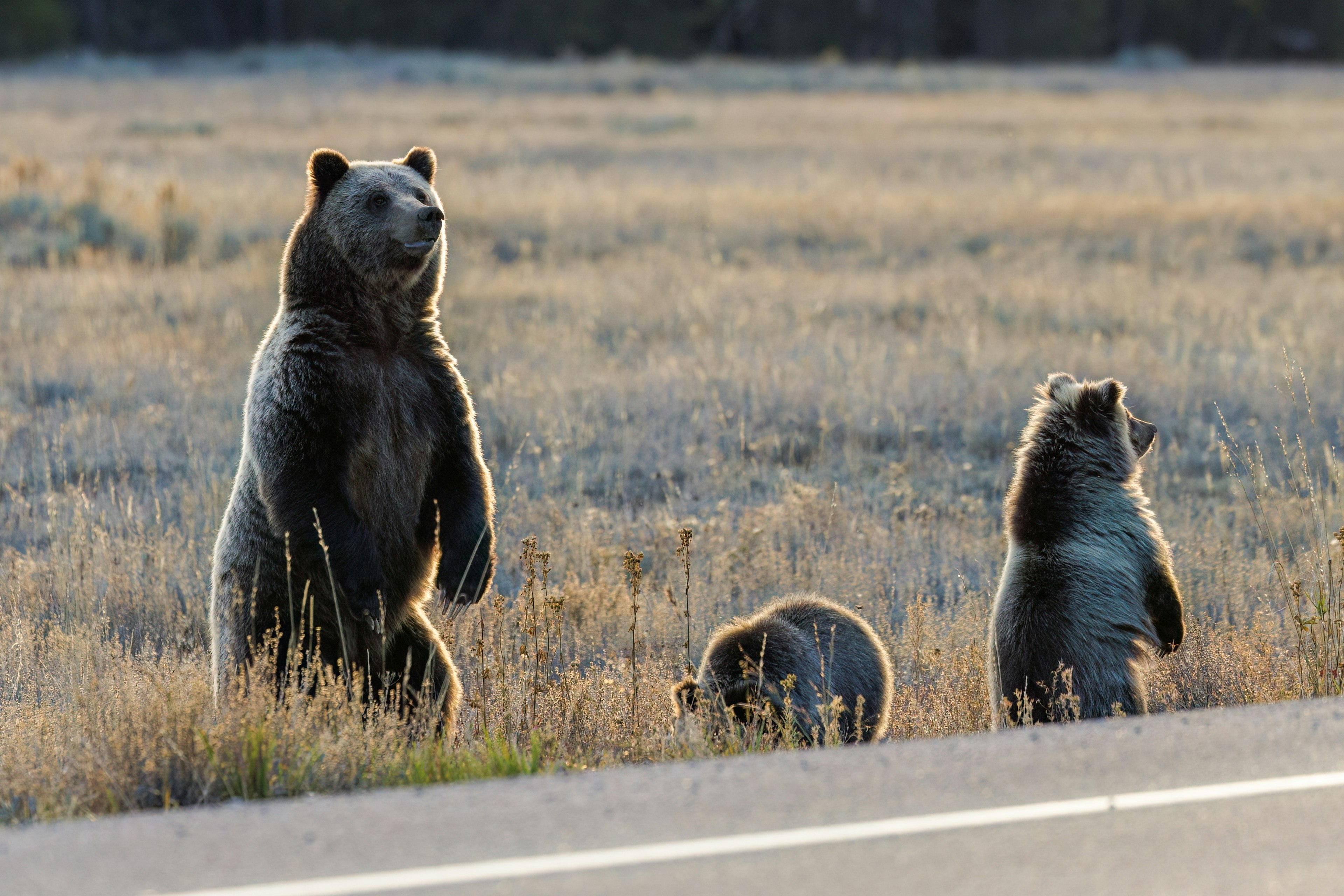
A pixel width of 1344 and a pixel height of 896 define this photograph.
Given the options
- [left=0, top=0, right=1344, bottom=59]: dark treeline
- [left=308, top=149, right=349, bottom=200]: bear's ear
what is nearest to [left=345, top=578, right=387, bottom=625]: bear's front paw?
[left=308, top=149, right=349, bottom=200]: bear's ear

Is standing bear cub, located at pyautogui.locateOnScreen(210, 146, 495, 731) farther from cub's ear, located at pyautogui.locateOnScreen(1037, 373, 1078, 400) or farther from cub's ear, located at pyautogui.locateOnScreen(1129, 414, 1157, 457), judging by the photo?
cub's ear, located at pyautogui.locateOnScreen(1129, 414, 1157, 457)

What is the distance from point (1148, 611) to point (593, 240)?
16.3 m

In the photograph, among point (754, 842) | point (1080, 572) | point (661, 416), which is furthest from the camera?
point (661, 416)

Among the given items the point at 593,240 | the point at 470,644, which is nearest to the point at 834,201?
the point at 593,240

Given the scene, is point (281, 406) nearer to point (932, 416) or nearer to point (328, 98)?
point (932, 416)

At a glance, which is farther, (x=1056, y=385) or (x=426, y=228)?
(x=1056, y=385)

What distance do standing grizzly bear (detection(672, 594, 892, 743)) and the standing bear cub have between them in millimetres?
1056

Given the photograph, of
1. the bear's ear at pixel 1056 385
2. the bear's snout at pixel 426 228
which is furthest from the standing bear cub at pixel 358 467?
the bear's ear at pixel 1056 385

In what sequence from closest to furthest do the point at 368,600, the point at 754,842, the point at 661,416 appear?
the point at 754,842
the point at 368,600
the point at 661,416

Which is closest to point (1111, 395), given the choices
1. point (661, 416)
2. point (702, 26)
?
point (661, 416)

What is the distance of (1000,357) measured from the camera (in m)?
14.6

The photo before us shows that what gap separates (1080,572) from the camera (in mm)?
6301

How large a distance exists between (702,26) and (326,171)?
270 ft

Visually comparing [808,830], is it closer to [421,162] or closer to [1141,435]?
[1141,435]
